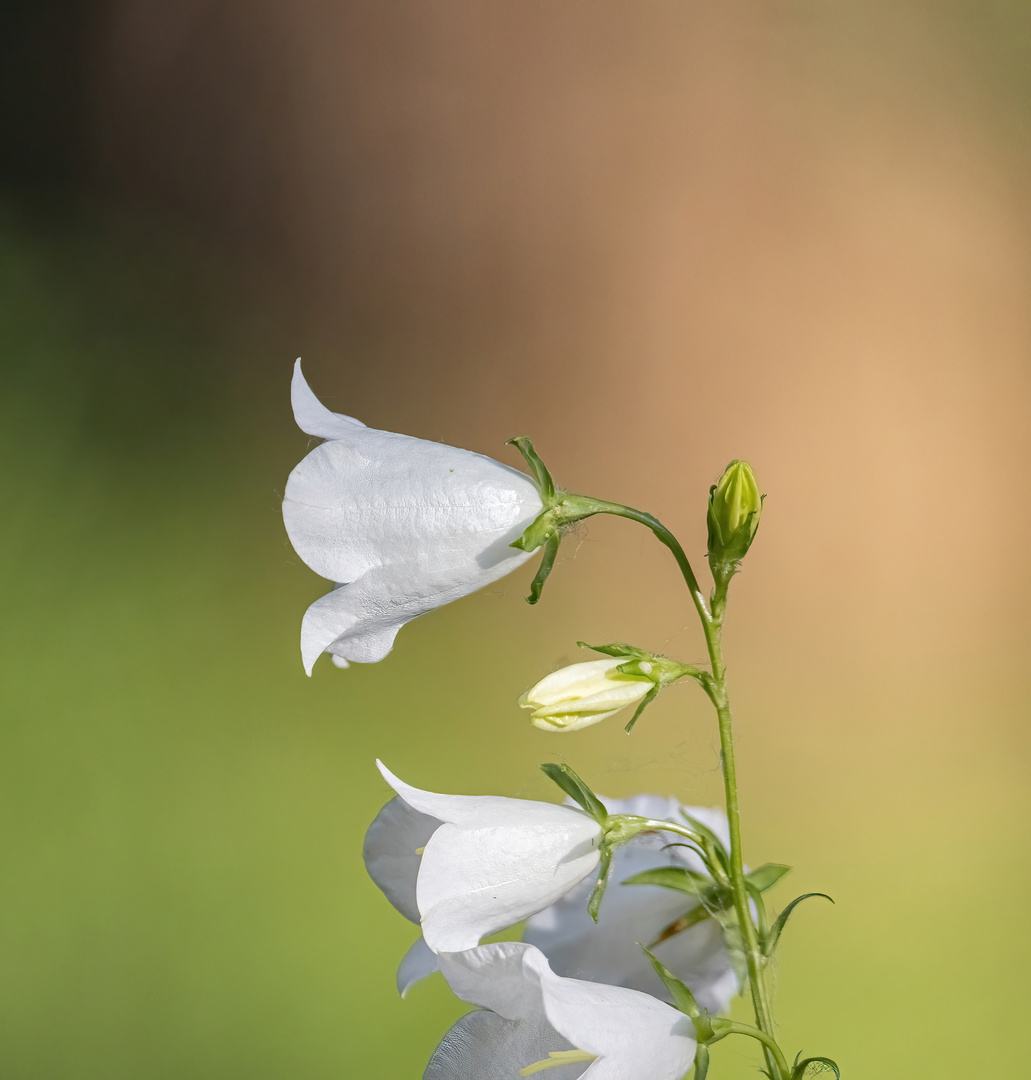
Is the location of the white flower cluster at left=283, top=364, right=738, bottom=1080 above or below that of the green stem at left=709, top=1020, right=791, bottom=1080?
above

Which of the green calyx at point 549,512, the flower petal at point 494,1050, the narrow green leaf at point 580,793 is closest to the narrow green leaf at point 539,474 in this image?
the green calyx at point 549,512

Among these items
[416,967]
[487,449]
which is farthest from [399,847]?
[487,449]

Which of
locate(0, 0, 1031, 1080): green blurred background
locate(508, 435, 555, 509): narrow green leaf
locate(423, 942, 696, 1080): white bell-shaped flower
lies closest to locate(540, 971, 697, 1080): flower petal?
locate(423, 942, 696, 1080): white bell-shaped flower

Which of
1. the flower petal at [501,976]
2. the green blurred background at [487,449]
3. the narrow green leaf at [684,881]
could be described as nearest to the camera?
the flower petal at [501,976]

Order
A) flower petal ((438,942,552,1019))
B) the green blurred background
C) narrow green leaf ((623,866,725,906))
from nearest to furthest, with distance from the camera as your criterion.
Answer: flower petal ((438,942,552,1019)) → narrow green leaf ((623,866,725,906)) → the green blurred background

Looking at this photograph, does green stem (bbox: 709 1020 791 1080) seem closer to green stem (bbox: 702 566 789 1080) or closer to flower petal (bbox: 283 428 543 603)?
green stem (bbox: 702 566 789 1080)

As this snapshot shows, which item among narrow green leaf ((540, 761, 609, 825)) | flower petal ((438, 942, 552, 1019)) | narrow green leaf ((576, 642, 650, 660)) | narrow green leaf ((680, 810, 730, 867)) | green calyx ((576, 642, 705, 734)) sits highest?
narrow green leaf ((576, 642, 650, 660))

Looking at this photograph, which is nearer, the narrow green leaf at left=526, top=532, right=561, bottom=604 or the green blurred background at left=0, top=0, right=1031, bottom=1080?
the narrow green leaf at left=526, top=532, right=561, bottom=604

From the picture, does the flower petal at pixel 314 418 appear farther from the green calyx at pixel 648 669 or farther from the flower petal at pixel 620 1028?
the flower petal at pixel 620 1028
